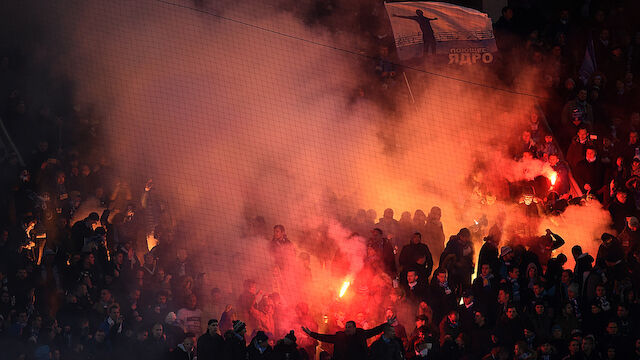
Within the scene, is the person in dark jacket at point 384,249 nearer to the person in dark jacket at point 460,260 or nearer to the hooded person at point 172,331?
the person in dark jacket at point 460,260

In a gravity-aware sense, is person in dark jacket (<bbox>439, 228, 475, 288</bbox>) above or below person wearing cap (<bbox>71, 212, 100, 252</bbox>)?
above

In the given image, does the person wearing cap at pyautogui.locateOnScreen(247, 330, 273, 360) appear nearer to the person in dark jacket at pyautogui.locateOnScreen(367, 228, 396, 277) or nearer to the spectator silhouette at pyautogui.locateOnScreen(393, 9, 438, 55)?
the person in dark jacket at pyautogui.locateOnScreen(367, 228, 396, 277)

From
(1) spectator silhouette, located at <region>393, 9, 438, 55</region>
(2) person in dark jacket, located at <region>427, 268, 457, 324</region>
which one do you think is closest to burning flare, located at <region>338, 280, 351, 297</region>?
(2) person in dark jacket, located at <region>427, 268, 457, 324</region>

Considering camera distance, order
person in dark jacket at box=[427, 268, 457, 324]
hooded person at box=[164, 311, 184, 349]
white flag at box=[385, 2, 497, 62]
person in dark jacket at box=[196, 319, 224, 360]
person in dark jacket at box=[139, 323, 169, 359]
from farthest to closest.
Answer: white flag at box=[385, 2, 497, 62] → person in dark jacket at box=[427, 268, 457, 324] → hooded person at box=[164, 311, 184, 349] → person in dark jacket at box=[139, 323, 169, 359] → person in dark jacket at box=[196, 319, 224, 360]

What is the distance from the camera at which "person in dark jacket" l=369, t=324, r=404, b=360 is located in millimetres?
8938

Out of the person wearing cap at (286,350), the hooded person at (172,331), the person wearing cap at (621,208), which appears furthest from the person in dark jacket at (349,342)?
the person wearing cap at (621,208)

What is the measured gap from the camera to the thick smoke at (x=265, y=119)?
495 inches

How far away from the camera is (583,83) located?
12.5 m

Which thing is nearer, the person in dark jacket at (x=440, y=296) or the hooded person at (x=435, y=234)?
the person in dark jacket at (x=440, y=296)

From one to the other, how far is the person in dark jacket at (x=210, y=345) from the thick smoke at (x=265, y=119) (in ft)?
11.4

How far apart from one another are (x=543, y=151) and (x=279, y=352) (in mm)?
4551

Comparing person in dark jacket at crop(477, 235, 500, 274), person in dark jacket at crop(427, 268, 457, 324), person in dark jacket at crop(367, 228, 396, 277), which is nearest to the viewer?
person in dark jacket at crop(427, 268, 457, 324)

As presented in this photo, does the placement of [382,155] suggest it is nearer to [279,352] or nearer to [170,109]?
[170,109]

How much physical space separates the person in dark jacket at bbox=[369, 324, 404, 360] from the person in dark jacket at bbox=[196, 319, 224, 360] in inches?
53.9
